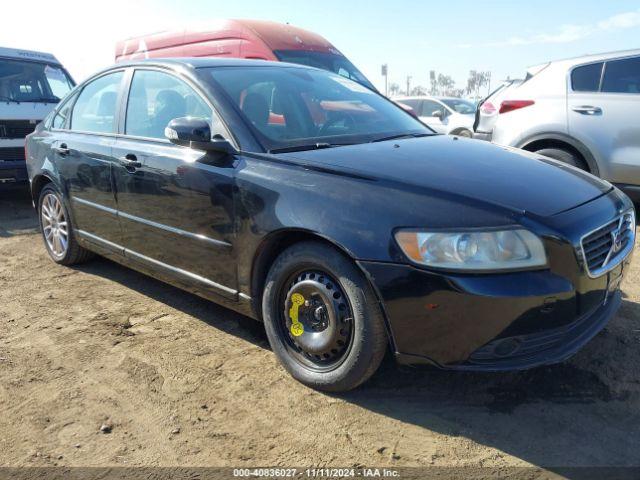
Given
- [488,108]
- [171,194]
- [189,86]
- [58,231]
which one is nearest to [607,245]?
[171,194]

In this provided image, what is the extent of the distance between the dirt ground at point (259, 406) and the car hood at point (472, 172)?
0.92 metres

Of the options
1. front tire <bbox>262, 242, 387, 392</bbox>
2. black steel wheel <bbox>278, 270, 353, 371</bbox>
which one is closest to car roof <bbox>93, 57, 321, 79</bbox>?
front tire <bbox>262, 242, 387, 392</bbox>

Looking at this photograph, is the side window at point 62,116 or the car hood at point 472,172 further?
the side window at point 62,116

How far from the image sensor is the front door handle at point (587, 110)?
5.53m

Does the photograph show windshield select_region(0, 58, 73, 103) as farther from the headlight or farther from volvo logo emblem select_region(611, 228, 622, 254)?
volvo logo emblem select_region(611, 228, 622, 254)

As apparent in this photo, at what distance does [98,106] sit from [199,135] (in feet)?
5.51

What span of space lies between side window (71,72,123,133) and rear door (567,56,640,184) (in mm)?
4429

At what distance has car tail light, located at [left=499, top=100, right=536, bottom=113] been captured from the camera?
5.97 m

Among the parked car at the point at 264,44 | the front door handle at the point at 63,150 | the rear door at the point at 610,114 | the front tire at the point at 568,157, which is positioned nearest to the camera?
the front door handle at the point at 63,150

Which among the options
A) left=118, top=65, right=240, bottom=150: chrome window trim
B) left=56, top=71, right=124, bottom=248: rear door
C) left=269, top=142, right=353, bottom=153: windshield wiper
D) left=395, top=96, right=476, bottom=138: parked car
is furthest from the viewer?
left=395, top=96, right=476, bottom=138: parked car

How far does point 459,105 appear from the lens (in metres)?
12.8

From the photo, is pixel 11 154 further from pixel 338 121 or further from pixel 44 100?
pixel 338 121

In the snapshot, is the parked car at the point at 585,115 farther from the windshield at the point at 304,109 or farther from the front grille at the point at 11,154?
the front grille at the point at 11,154

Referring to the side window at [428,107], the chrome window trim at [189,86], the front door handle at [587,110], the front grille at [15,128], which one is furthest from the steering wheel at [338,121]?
the side window at [428,107]
